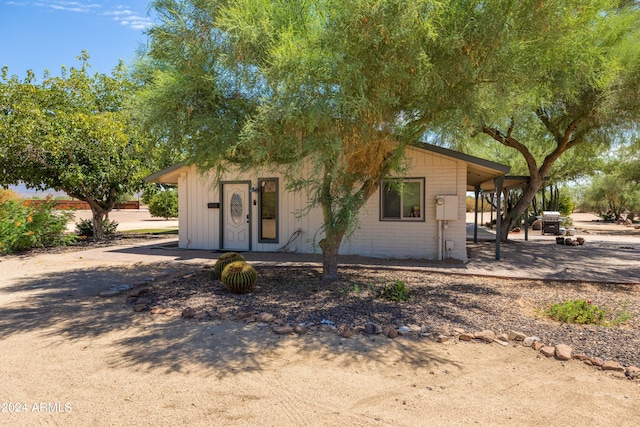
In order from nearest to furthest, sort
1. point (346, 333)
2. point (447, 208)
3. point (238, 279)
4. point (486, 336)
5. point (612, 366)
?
point (612, 366), point (486, 336), point (346, 333), point (238, 279), point (447, 208)

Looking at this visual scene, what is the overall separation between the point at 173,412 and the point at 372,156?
15.5 feet

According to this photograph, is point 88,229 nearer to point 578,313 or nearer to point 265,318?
point 265,318

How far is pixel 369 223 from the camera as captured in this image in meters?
11.2

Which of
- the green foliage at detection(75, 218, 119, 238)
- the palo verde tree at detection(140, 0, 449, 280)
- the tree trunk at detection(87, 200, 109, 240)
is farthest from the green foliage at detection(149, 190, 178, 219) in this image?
the palo verde tree at detection(140, 0, 449, 280)

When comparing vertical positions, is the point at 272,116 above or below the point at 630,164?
below

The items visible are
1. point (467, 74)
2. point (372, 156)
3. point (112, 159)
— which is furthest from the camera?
point (112, 159)

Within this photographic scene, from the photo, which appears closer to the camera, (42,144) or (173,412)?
(173,412)

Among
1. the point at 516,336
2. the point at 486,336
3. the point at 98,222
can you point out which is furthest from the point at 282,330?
the point at 98,222

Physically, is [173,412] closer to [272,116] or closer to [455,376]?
[455,376]

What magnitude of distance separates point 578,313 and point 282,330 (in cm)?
378

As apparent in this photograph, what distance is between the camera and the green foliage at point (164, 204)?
2944cm

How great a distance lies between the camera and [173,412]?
Result: 10.2 ft

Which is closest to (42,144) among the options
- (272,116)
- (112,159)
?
(112,159)

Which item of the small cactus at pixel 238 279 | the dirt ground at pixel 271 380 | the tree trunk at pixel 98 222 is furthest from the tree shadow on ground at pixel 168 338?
the tree trunk at pixel 98 222
